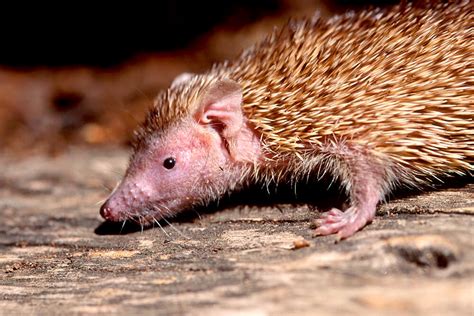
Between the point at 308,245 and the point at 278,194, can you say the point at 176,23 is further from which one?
the point at 308,245

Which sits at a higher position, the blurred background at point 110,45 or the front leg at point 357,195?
the blurred background at point 110,45

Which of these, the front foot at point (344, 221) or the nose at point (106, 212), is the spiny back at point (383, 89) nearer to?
the front foot at point (344, 221)

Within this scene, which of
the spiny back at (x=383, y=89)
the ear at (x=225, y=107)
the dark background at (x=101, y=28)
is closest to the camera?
the spiny back at (x=383, y=89)

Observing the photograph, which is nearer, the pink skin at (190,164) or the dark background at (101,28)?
the pink skin at (190,164)

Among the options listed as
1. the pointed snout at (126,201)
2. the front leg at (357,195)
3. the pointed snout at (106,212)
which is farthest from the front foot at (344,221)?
the pointed snout at (106,212)

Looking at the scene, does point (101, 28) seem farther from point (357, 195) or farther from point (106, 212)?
point (357, 195)

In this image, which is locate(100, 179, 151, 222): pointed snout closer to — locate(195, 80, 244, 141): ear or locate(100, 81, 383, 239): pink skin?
locate(100, 81, 383, 239): pink skin

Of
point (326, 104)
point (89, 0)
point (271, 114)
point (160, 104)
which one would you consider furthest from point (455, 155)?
point (89, 0)

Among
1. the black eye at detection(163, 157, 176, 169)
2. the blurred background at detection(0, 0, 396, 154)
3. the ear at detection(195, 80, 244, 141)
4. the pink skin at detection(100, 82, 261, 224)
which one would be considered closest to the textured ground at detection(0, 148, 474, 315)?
the pink skin at detection(100, 82, 261, 224)

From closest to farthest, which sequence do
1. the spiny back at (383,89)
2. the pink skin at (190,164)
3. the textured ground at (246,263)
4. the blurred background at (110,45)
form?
the textured ground at (246,263) → the spiny back at (383,89) → the pink skin at (190,164) → the blurred background at (110,45)
